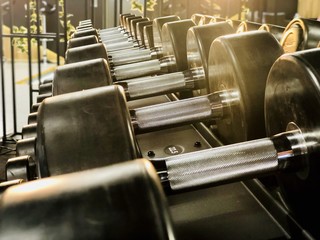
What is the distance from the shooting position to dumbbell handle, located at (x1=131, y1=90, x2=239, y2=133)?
2.27ft

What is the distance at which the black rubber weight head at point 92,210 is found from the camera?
0.24 m

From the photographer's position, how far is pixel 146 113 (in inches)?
27.4

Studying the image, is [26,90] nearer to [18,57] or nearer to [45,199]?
[18,57]

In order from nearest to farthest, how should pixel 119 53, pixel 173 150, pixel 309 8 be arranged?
pixel 173 150 → pixel 119 53 → pixel 309 8

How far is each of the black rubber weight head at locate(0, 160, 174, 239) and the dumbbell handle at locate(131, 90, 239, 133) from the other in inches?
16.9

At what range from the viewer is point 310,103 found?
17.7 inches

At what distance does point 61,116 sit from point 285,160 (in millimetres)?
273

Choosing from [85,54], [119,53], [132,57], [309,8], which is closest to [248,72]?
[85,54]

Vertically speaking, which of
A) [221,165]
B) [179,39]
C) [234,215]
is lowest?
[234,215]

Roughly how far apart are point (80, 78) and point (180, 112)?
0.58 ft

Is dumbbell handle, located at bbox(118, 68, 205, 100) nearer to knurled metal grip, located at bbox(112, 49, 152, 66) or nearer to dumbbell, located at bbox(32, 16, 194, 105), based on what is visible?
dumbbell, located at bbox(32, 16, 194, 105)

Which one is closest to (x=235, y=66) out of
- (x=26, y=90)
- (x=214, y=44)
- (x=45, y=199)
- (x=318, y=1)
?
(x=214, y=44)

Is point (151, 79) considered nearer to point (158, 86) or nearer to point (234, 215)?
point (158, 86)

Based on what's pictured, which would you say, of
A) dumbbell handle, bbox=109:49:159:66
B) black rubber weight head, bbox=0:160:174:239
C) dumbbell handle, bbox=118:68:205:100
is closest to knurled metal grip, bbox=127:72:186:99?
dumbbell handle, bbox=118:68:205:100
